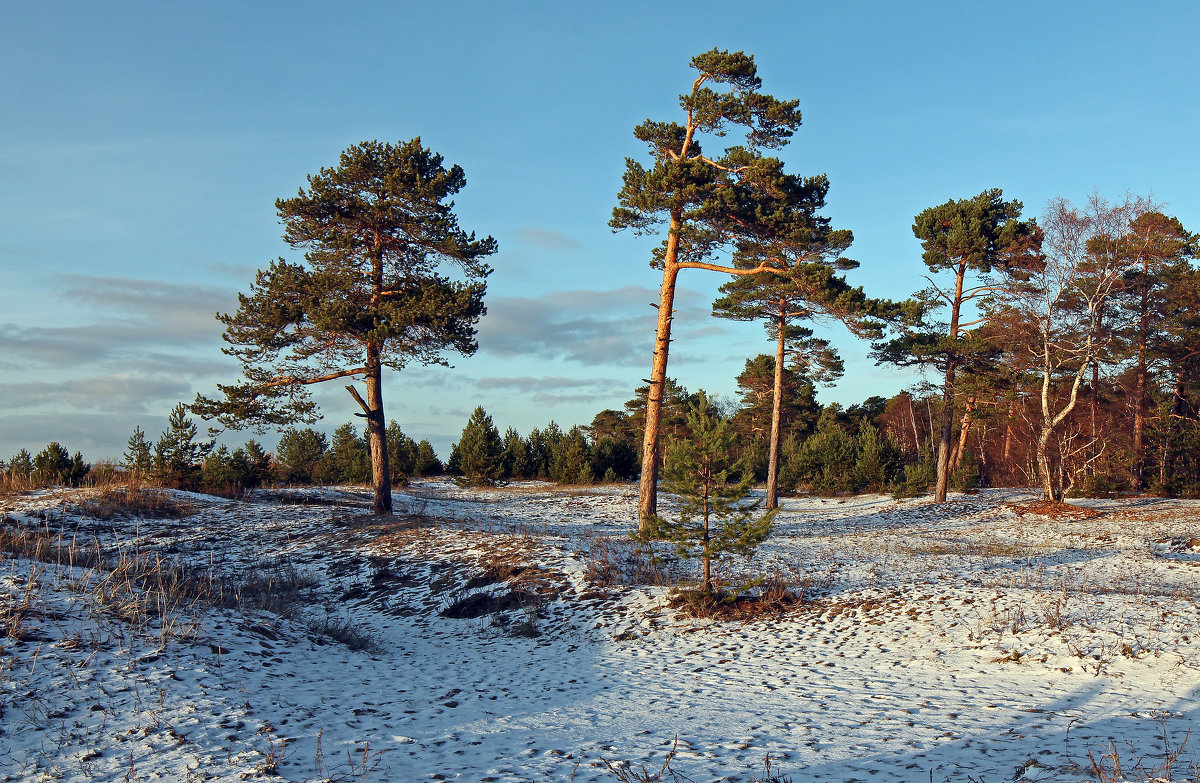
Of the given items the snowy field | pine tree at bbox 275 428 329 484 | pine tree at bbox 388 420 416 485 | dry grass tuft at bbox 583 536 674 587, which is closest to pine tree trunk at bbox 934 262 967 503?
the snowy field

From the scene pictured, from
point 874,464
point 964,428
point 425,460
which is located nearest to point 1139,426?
point 964,428

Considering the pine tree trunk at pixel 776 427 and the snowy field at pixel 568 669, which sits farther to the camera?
the pine tree trunk at pixel 776 427

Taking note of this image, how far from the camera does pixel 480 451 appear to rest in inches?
1272

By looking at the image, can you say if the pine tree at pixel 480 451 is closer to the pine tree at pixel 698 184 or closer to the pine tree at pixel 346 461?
the pine tree at pixel 346 461

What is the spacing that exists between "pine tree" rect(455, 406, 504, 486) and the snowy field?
1823 centimetres

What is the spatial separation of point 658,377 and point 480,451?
17977 millimetres

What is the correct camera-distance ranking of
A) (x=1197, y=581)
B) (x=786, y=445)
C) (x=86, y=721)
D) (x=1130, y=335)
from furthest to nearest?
(x=786, y=445) < (x=1130, y=335) < (x=1197, y=581) < (x=86, y=721)

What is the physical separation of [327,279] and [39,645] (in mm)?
13572

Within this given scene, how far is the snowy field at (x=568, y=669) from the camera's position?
15.3 feet

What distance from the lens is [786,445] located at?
130 feet

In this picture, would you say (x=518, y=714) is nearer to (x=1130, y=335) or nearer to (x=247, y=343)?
(x=247, y=343)

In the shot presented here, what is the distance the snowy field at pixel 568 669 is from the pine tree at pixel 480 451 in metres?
18.2

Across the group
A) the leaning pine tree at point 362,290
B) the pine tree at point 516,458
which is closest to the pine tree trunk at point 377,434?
the leaning pine tree at point 362,290

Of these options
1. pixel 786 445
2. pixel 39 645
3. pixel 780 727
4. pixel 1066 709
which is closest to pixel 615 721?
pixel 780 727
